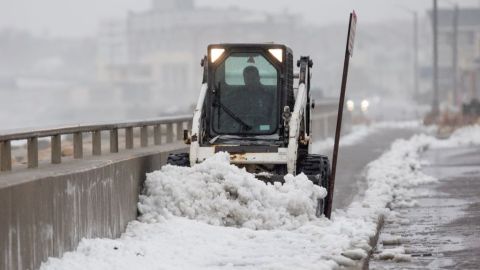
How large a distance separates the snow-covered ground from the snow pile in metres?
0.01

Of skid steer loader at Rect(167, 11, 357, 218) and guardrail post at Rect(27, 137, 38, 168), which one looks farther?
skid steer loader at Rect(167, 11, 357, 218)

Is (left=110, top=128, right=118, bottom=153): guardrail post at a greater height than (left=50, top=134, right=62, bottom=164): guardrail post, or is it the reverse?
(left=50, top=134, right=62, bottom=164): guardrail post

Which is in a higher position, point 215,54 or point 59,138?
point 215,54

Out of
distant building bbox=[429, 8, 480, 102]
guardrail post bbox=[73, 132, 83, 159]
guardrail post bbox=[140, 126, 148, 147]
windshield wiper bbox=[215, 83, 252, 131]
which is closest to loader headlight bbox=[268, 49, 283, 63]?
windshield wiper bbox=[215, 83, 252, 131]

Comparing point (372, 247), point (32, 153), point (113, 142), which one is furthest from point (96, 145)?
point (372, 247)

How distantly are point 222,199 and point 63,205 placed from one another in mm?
3583

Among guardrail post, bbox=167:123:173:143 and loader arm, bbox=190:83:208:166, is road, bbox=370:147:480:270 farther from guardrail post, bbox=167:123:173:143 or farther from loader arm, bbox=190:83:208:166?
guardrail post, bbox=167:123:173:143

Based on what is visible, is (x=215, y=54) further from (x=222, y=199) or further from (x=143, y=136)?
(x=222, y=199)

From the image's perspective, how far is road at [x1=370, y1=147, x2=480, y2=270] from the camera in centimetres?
1469

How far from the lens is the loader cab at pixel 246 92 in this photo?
63.5 feet

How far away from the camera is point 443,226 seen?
18578 millimetres

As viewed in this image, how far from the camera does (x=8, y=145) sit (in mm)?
13539

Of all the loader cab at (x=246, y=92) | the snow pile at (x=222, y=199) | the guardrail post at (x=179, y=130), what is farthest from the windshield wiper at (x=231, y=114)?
the guardrail post at (x=179, y=130)

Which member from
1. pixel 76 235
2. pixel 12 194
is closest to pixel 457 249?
pixel 76 235
